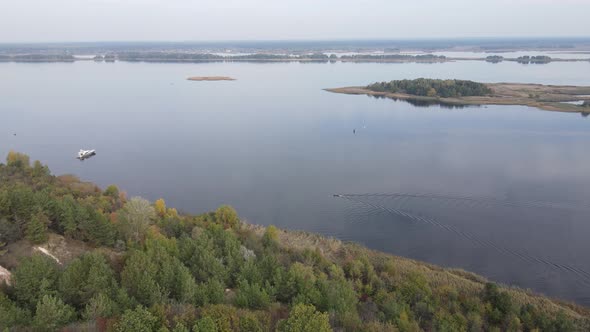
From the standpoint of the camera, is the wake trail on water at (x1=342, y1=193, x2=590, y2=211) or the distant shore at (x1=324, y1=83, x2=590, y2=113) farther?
the distant shore at (x1=324, y1=83, x2=590, y2=113)

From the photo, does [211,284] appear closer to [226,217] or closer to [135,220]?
[135,220]

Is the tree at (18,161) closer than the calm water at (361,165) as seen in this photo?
No

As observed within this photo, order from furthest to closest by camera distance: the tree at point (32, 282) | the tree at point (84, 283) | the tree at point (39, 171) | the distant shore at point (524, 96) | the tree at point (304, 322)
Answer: the distant shore at point (524, 96), the tree at point (39, 171), the tree at point (84, 283), the tree at point (32, 282), the tree at point (304, 322)

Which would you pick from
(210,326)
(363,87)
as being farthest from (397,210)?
(363,87)

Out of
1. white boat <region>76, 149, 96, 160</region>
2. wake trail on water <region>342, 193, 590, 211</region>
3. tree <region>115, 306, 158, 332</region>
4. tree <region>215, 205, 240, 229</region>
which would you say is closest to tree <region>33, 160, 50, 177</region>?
white boat <region>76, 149, 96, 160</region>

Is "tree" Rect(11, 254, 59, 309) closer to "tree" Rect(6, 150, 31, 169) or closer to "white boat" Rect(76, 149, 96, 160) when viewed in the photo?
"tree" Rect(6, 150, 31, 169)

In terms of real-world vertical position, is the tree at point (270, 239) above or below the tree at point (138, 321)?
below

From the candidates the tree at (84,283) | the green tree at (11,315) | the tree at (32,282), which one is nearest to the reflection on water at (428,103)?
the tree at (84,283)

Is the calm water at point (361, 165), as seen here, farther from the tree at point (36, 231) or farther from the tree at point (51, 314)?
the tree at point (51, 314)
